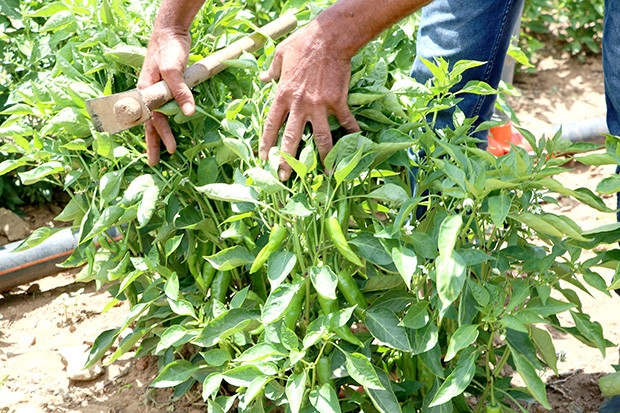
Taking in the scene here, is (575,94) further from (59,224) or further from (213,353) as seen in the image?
(213,353)

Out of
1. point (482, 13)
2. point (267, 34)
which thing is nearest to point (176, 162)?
point (267, 34)

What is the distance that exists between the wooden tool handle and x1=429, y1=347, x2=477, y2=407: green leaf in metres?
0.85

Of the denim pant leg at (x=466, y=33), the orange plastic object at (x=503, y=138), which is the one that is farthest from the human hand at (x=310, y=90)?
the orange plastic object at (x=503, y=138)

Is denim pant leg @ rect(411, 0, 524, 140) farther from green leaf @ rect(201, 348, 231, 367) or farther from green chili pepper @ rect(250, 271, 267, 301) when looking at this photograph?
green leaf @ rect(201, 348, 231, 367)

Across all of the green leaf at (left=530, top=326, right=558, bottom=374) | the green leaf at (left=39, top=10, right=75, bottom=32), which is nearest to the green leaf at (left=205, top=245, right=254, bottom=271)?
the green leaf at (left=530, top=326, right=558, bottom=374)

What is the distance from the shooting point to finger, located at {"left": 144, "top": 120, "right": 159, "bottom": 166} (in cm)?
183

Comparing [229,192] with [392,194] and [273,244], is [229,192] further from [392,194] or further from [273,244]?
[392,194]

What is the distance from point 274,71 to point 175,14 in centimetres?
32

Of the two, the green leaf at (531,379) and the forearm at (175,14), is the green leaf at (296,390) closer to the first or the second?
the green leaf at (531,379)


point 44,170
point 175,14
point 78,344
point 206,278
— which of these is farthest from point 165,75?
point 78,344

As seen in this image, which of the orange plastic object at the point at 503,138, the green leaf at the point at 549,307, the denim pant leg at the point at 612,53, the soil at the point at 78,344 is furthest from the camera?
the orange plastic object at the point at 503,138

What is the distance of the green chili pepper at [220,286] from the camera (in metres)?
1.84

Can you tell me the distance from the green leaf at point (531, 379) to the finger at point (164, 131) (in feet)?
2.93

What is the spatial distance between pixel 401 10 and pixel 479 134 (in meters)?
1.36
